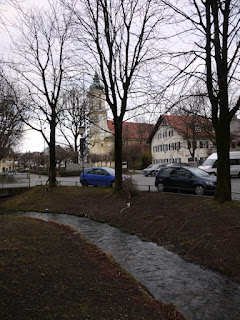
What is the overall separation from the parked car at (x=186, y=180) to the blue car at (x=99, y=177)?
4513mm

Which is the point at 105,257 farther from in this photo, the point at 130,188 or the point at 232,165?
the point at 232,165

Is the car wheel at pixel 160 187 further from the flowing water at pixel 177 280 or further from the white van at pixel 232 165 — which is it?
the white van at pixel 232 165

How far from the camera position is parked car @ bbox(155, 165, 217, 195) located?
13812 millimetres

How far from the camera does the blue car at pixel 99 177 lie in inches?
780

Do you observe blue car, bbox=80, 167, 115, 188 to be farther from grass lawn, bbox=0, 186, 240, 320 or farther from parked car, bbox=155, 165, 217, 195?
grass lawn, bbox=0, 186, 240, 320

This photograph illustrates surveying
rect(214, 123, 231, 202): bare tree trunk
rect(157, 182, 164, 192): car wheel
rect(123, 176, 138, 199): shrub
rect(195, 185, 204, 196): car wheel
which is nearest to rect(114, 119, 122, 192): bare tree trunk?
rect(123, 176, 138, 199): shrub

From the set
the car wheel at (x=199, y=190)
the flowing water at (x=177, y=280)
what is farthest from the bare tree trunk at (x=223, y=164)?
the car wheel at (x=199, y=190)

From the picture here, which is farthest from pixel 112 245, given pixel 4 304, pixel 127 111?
pixel 127 111

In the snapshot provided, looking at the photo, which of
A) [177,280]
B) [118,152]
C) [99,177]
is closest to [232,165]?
[99,177]

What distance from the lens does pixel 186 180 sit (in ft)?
48.0

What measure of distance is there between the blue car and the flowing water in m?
9.74

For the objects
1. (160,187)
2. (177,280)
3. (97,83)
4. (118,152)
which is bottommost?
(177,280)

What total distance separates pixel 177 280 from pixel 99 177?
14538mm

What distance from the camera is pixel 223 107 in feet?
32.0
